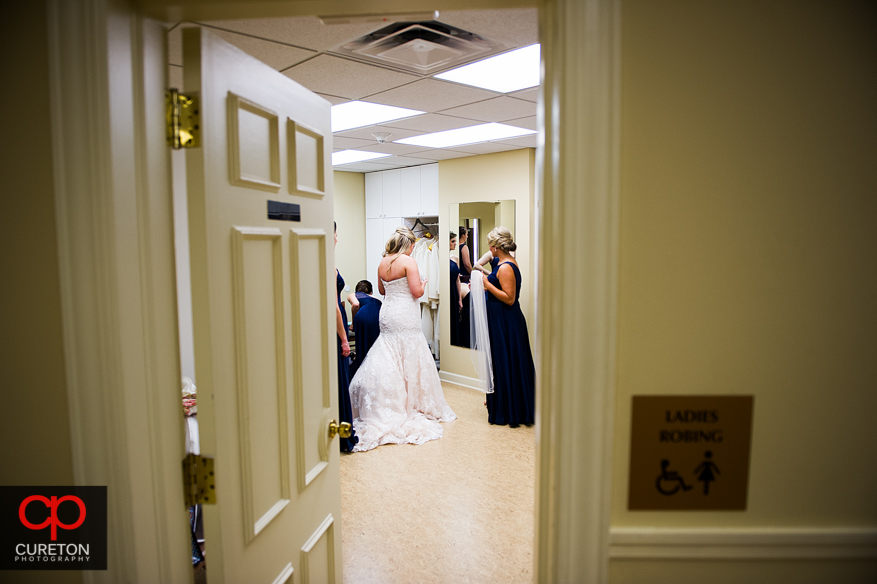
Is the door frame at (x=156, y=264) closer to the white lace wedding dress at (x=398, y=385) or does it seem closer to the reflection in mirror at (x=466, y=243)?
the white lace wedding dress at (x=398, y=385)

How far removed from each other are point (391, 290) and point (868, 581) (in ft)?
12.1

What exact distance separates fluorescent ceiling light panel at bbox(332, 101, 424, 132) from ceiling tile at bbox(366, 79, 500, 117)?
17 centimetres

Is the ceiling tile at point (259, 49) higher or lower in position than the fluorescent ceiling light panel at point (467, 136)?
lower

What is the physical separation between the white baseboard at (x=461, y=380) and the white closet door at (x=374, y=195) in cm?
234

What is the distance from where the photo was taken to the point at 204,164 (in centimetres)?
108

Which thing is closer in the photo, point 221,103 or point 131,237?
point 131,237

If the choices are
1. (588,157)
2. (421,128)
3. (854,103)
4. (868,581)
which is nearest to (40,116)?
(588,157)

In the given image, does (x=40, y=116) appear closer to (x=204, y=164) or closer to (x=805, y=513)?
(x=204, y=164)

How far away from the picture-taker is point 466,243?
5.47m

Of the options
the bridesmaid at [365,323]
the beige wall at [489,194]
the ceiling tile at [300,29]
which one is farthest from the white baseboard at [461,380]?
the ceiling tile at [300,29]

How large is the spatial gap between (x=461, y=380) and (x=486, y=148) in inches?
102

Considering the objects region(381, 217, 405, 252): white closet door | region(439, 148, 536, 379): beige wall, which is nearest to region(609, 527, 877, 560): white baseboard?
region(439, 148, 536, 379): beige wall

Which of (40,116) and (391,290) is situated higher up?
(40,116)

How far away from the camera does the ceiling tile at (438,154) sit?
5.06m
